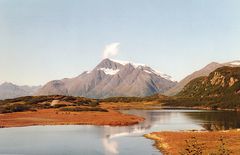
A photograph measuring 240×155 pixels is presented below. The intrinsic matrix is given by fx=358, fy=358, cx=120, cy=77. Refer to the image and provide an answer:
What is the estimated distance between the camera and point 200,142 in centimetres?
8538

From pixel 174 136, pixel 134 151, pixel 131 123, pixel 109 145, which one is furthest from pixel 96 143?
pixel 131 123

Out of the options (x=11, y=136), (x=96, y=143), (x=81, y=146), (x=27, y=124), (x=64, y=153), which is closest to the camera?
(x=64, y=153)

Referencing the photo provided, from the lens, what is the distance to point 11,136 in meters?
109

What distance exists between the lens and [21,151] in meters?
80.6

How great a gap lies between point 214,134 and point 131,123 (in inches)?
2240

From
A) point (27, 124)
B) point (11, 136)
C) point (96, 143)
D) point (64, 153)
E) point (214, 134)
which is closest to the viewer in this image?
point (64, 153)

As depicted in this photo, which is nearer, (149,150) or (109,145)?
(149,150)

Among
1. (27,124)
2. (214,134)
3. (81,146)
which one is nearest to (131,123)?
(27,124)

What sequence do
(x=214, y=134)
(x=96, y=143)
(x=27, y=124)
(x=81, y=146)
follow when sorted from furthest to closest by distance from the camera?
(x=27, y=124)
(x=214, y=134)
(x=96, y=143)
(x=81, y=146)

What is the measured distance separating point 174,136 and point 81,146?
2891cm

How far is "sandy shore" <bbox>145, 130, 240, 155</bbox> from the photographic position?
244ft

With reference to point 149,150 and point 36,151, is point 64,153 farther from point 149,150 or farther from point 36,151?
point 149,150

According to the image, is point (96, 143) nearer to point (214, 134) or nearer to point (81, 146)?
point (81, 146)

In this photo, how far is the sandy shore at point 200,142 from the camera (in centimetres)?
7439
